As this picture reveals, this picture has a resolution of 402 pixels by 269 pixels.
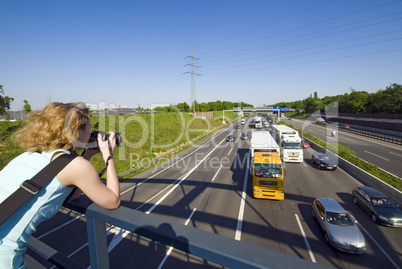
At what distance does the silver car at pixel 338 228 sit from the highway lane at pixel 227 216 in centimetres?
42

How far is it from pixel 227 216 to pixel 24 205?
12.3 metres

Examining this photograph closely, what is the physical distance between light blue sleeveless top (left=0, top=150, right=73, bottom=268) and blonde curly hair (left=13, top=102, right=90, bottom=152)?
115 mm

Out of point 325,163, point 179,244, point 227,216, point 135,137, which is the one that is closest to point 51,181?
point 179,244

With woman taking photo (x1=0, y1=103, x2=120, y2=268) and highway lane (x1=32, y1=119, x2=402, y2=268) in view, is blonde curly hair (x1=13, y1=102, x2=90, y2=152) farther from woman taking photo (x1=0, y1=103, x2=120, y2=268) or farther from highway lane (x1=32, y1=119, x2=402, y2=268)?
highway lane (x1=32, y1=119, x2=402, y2=268)

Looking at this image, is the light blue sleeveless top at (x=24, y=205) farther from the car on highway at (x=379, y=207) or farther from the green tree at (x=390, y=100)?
the green tree at (x=390, y=100)

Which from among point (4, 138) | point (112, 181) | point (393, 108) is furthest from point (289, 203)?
point (393, 108)

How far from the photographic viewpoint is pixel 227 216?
12.3 metres

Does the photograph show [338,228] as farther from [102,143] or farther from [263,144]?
[102,143]

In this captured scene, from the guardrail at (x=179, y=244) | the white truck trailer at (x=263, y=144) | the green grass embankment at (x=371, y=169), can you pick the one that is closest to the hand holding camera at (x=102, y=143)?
the guardrail at (x=179, y=244)

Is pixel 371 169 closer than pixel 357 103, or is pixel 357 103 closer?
pixel 371 169

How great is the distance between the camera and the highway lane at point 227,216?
29.0ft

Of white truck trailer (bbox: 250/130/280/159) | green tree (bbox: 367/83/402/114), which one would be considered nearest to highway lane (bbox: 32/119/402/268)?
white truck trailer (bbox: 250/130/280/159)

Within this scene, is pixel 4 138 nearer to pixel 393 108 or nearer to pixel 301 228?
pixel 301 228

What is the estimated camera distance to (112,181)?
1722 millimetres
